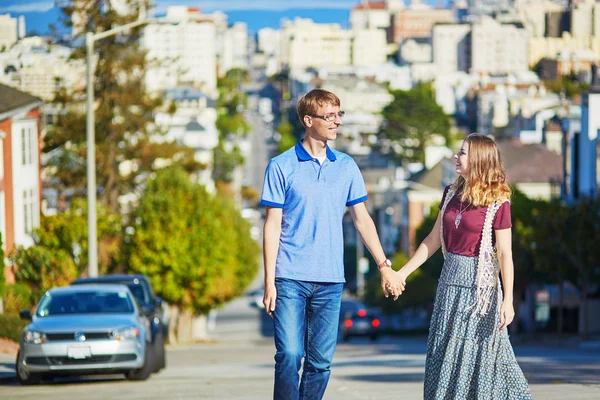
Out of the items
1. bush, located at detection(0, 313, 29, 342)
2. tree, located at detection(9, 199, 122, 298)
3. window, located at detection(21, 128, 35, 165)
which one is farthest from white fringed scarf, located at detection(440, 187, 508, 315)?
window, located at detection(21, 128, 35, 165)

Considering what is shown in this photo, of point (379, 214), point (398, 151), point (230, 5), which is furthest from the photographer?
point (398, 151)

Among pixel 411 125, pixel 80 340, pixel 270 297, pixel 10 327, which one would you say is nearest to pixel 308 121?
pixel 270 297

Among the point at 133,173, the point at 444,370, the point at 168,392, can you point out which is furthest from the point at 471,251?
the point at 133,173

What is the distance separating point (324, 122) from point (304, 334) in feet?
4.65

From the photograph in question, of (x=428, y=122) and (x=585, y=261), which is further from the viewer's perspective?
(x=428, y=122)

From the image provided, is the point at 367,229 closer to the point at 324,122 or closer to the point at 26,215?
the point at 324,122

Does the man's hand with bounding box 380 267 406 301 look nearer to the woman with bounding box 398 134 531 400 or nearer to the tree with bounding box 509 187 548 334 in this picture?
the woman with bounding box 398 134 531 400

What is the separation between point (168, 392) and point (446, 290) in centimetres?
613

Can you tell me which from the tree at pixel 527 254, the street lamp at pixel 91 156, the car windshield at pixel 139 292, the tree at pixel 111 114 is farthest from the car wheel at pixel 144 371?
the tree at pixel 111 114

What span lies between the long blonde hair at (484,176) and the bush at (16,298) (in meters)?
23.8

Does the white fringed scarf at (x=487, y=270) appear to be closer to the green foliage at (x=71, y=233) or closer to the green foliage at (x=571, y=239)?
the green foliage at (x=71, y=233)

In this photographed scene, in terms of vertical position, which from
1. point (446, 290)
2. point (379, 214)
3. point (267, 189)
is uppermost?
point (267, 189)

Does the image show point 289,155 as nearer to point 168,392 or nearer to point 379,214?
point 168,392

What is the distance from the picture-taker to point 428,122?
158 meters
